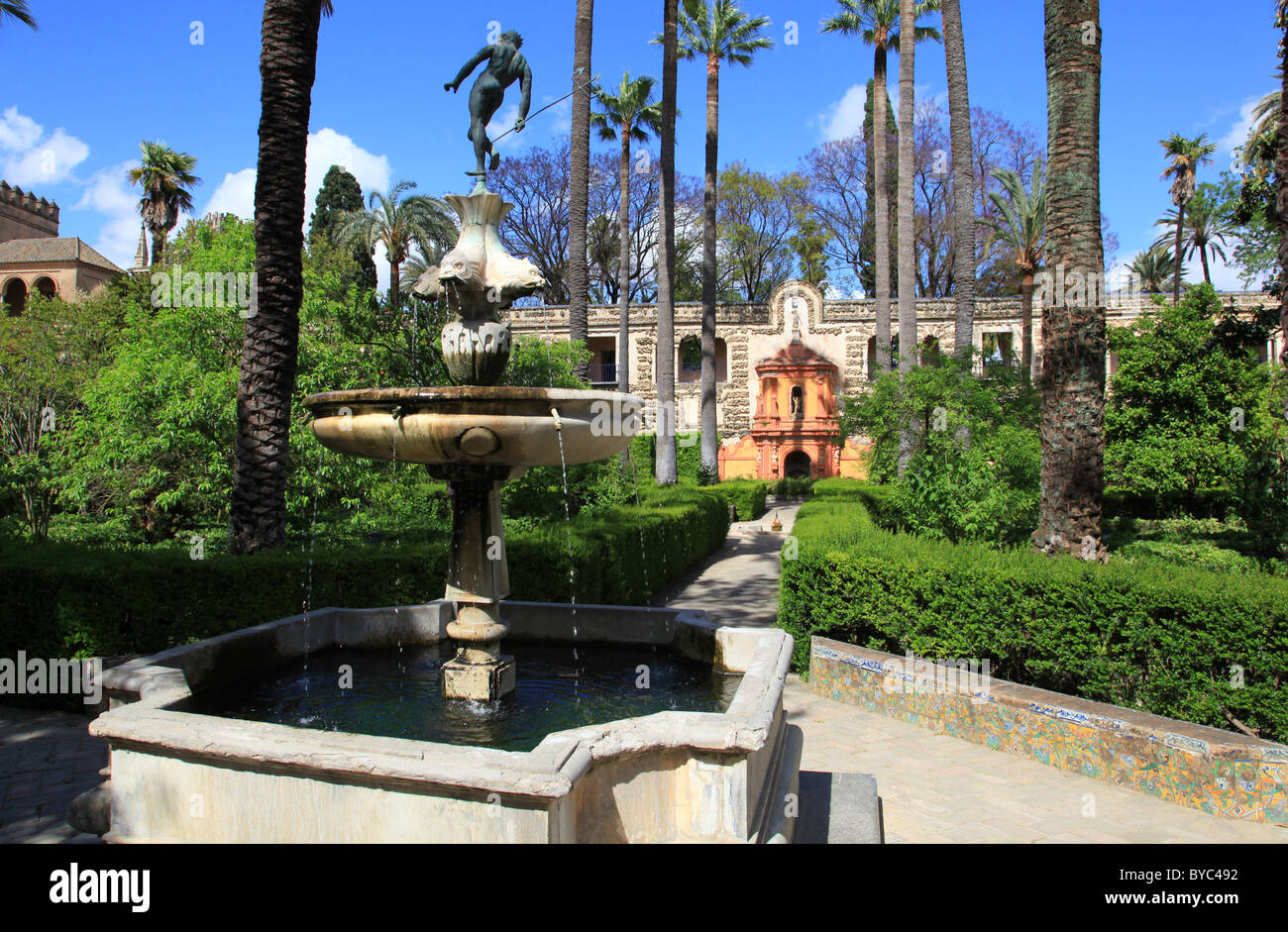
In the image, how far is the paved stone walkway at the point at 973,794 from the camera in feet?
15.5

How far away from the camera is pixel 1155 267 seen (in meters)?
46.8

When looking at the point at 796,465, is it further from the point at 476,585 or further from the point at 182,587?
the point at 476,585

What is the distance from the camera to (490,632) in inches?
191

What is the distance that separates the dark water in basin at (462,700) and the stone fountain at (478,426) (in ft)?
0.89

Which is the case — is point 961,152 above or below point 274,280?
above

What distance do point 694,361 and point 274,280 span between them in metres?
35.9

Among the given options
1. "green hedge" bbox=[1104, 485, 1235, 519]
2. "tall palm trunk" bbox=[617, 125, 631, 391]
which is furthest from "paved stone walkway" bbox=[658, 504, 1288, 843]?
"tall palm trunk" bbox=[617, 125, 631, 391]

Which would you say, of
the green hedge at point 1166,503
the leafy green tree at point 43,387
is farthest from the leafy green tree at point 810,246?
the leafy green tree at point 43,387

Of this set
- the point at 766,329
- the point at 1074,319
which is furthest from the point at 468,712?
the point at 766,329

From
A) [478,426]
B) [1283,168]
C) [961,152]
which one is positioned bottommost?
[478,426]

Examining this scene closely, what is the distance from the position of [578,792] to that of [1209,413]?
16201mm

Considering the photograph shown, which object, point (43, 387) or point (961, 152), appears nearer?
point (43, 387)

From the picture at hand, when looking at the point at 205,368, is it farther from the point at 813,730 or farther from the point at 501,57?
the point at 813,730

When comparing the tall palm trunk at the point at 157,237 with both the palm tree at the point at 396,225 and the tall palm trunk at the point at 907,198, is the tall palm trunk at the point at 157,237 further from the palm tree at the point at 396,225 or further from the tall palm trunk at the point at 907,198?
the tall palm trunk at the point at 907,198
